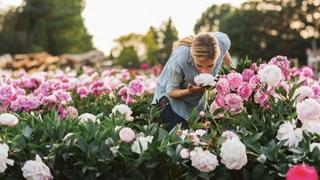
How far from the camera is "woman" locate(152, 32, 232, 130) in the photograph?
16.9 ft

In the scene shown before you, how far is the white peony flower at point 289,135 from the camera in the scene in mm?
4055

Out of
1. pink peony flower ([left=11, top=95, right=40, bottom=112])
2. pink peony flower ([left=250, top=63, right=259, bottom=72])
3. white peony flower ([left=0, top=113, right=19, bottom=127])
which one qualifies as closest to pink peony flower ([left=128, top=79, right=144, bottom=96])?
pink peony flower ([left=11, top=95, right=40, bottom=112])

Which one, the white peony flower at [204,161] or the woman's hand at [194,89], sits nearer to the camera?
the white peony flower at [204,161]

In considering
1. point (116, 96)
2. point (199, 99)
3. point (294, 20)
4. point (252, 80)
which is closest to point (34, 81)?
point (116, 96)

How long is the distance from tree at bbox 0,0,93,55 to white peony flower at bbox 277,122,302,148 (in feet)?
200

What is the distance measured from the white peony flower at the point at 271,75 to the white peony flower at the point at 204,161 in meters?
1.10

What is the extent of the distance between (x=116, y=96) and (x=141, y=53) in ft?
253

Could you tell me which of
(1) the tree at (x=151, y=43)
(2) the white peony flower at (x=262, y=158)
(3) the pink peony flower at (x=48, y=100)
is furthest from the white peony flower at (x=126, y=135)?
(1) the tree at (x=151, y=43)

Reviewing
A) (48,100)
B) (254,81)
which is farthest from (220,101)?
(48,100)

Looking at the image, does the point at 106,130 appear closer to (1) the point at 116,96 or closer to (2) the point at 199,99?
(2) the point at 199,99

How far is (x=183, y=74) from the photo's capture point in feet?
18.4

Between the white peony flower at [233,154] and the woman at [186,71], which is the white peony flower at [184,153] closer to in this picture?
the white peony flower at [233,154]

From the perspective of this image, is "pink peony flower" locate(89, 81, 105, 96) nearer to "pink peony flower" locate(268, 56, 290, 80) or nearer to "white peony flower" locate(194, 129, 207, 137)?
"pink peony flower" locate(268, 56, 290, 80)

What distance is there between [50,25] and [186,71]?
202ft
